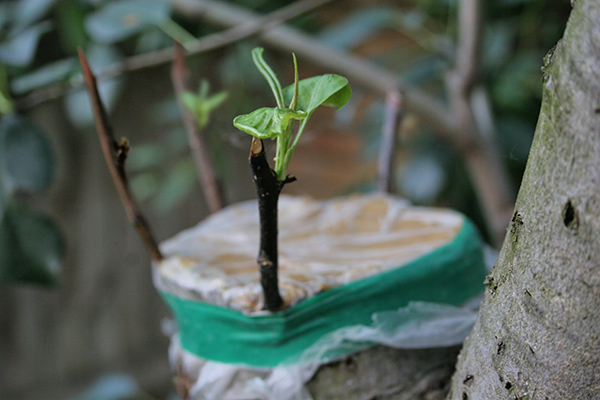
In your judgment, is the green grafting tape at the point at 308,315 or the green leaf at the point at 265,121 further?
the green grafting tape at the point at 308,315

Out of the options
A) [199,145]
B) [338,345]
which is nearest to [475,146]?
[199,145]

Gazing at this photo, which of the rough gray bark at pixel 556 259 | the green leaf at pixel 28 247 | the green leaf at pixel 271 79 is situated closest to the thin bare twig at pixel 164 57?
the green leaf at pixel 28 247

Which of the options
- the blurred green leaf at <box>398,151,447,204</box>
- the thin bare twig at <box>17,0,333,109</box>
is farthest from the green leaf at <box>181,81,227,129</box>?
the blurred green leaf at <box>398,151,447,204</box>

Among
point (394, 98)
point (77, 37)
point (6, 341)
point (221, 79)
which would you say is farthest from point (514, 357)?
point (6, 341)

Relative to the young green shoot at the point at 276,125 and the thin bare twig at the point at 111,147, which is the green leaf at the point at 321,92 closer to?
the young green shoot at the point at 276,125

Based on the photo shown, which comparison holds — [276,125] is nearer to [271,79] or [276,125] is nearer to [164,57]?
[271,79]
